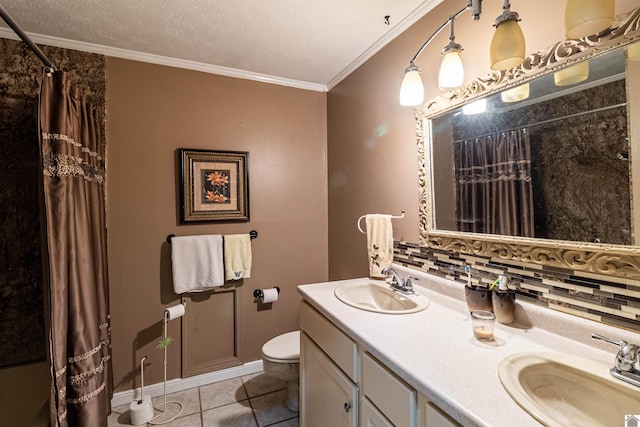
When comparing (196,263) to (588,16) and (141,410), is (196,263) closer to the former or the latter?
(141,410)

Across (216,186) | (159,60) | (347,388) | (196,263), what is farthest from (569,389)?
(159,60)

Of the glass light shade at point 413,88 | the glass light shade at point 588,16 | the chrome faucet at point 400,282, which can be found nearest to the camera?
the glass light shade at point 588,16

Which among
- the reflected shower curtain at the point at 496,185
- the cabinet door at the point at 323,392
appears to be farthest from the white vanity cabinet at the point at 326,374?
the reflected shower curtain at the point at 496,185

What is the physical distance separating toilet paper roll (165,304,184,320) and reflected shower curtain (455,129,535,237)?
1813 millimetres

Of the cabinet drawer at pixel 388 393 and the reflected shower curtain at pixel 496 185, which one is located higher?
the reflected shower curtain at pixel 496 185

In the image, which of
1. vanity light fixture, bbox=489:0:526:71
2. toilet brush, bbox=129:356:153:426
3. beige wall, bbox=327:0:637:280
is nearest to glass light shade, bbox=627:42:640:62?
beige wall, bbox=327:0:637:280

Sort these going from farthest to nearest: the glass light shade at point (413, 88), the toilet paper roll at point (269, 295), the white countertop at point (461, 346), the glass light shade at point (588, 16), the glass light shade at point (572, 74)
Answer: the toilet paper roll at point (269, 295)
the glass light shade at point (413, 88)
the glass light shade at point (572, 74)
the glass light shade at point (588, 16)
the white countertop at point (461, 346)

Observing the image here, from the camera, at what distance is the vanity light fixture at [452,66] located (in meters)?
1.21

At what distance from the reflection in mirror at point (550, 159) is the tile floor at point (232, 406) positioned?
1.61 m

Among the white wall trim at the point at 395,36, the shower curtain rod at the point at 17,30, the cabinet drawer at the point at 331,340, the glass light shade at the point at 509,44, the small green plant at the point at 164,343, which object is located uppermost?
the white wall trim at the point at 395,36

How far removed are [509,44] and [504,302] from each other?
0.92 metres

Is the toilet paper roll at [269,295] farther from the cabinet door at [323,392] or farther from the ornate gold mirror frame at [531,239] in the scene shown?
the ornate gold mirror frame at [531,239]

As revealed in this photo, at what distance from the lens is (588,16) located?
0.81m

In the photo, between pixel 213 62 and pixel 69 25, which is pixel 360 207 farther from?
pixel 69 25
